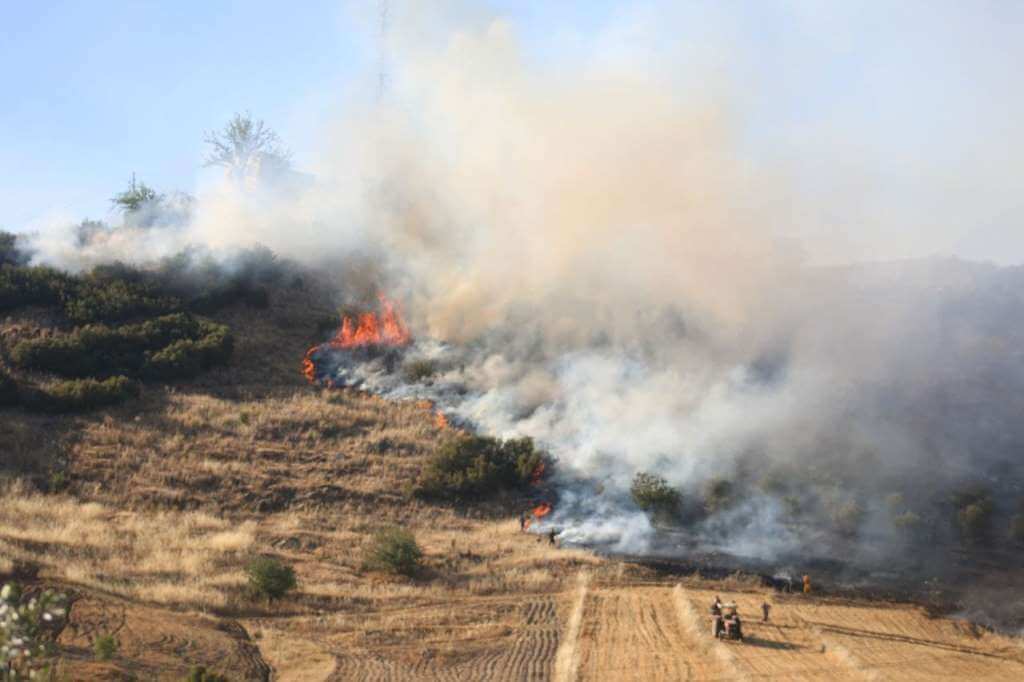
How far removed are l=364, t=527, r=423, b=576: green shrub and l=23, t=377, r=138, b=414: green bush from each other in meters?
18.6

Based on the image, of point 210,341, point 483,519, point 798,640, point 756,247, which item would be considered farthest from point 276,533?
point 756,247

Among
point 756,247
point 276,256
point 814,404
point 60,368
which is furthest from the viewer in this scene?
point 276,256

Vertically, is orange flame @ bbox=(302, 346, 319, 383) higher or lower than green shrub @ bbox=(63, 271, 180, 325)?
lower

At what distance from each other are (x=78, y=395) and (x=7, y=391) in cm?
288

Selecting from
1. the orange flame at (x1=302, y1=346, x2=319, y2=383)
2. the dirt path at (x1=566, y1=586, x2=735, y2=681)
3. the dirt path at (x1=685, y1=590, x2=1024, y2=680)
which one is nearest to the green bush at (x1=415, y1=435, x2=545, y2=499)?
the dirt path at (x1=566, y1=586, x2=735, y2=681)

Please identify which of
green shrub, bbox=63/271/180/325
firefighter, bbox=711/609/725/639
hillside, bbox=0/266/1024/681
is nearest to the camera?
hillside, bbox=0/266/1024/681

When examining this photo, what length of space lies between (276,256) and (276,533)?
33466mm

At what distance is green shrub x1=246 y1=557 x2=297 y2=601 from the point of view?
22188 mm

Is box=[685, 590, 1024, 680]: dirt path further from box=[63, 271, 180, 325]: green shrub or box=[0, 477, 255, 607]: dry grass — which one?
box=[63, 271, 180, 325]: green shrub

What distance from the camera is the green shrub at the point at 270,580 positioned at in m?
22.2

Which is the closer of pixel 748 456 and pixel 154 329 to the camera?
pixel 748 456

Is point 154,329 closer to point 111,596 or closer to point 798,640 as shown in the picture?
point 111,596

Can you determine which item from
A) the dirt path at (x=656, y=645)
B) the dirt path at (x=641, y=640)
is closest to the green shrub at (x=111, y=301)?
the dirt path at (x=656, y=645)

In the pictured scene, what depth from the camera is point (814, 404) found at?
1385 inches
